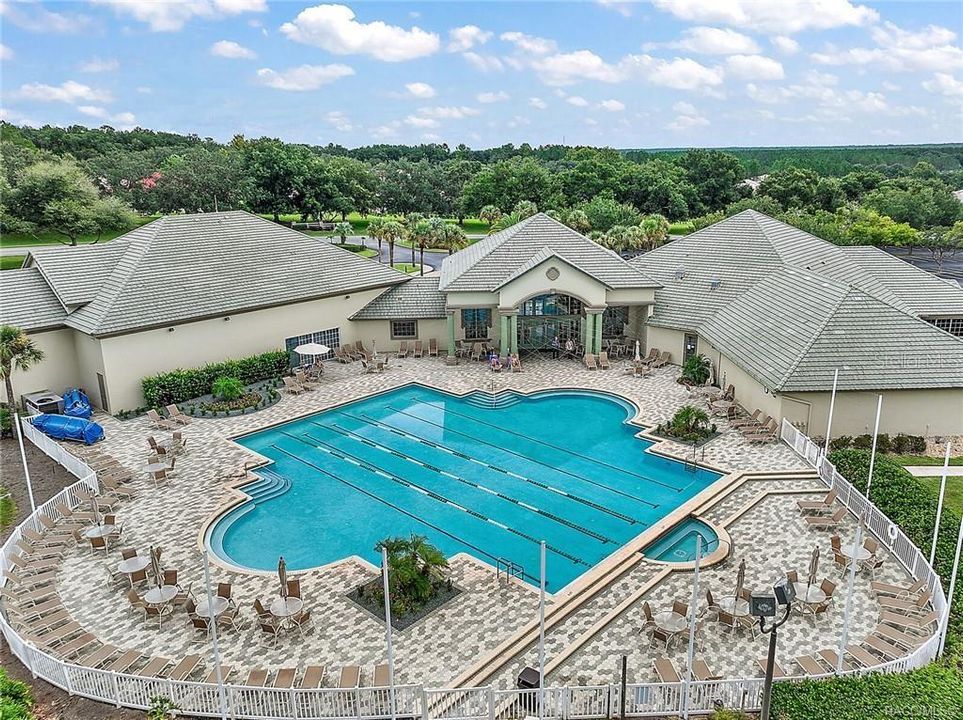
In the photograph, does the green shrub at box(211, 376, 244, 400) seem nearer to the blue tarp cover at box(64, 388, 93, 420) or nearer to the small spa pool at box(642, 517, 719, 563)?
the blue tarp cover at box(64, 388, 93, 420)

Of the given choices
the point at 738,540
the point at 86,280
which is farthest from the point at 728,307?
the point at 86,280

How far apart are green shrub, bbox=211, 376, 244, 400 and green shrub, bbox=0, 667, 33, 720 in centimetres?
1639

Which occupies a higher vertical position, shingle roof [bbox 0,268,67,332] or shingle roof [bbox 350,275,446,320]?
shingle roof [bbox 0,268,67,332]

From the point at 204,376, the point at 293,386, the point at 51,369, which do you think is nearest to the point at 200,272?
the point at 204,376

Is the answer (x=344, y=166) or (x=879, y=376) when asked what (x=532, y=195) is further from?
(x=879, y=376)


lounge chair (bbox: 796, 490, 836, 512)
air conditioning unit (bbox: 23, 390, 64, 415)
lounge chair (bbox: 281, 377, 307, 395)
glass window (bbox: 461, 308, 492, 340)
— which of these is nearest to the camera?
lounge chair (bbox: 796, 490, 836, 512)

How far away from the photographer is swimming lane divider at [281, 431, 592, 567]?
19.0 meters

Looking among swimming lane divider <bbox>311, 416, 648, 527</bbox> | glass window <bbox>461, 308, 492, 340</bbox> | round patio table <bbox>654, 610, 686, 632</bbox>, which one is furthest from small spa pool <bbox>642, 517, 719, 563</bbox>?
A: glass window <bbox>461, 308, 492, 340</bbox>

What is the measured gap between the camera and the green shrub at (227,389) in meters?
29.1

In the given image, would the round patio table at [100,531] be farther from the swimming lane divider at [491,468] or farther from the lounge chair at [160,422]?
the swimming lane divider at [491,468]

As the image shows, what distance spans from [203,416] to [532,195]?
2489 inches

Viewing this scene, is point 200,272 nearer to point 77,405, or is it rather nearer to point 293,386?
point 293,386

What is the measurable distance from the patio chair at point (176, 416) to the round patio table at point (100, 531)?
866 cm

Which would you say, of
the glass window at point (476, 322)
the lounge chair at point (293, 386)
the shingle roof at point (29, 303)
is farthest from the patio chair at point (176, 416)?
the glass window at point (476, 322)
